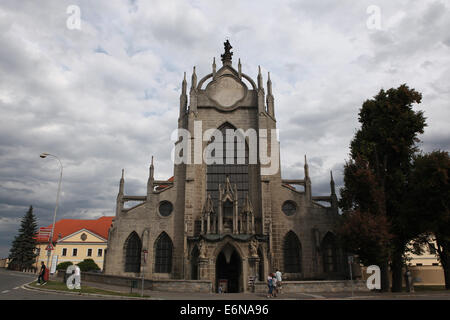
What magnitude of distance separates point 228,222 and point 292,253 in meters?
6.34

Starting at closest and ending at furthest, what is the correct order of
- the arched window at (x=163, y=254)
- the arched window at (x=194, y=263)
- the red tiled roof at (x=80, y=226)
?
the arched window at (x=194, y=263), the arched window at (x=163, y=254), the red tiled roof at (x=80, y=226)

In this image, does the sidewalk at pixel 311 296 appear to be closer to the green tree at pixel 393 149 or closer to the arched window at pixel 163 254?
the green tree at pixel 393 149

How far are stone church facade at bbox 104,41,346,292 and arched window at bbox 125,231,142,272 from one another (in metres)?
0.09

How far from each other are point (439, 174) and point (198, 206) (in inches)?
732

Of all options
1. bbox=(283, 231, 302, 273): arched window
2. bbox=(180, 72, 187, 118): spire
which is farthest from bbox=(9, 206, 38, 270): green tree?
bbox=(283, 231, 302, 273): arched window

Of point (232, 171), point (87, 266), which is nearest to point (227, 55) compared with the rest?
point (232, 171)

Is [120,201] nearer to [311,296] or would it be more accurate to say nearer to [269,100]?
[269,100]

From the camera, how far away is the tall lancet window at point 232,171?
101 feet

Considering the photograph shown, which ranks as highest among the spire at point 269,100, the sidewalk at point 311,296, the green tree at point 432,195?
the spire at point 269,100

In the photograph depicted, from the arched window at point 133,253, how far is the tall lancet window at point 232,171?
7.78 meters

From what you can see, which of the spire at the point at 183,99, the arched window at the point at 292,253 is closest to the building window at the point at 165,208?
the spire at the point at 183,99

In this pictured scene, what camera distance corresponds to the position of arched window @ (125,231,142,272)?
29.3m

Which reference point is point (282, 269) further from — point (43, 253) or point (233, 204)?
point (43, 253)

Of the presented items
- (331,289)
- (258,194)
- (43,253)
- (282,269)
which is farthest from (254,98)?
(43,253)
